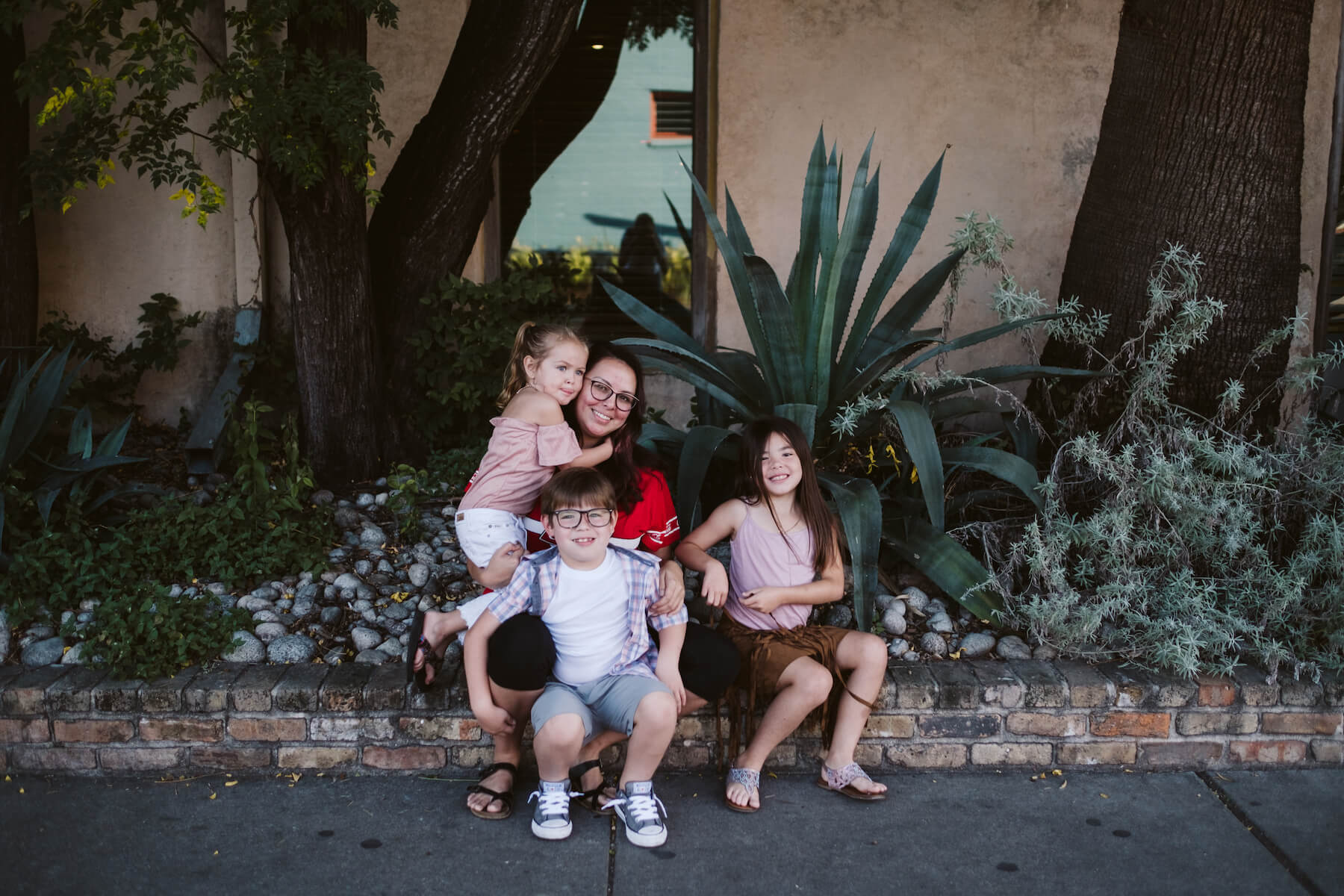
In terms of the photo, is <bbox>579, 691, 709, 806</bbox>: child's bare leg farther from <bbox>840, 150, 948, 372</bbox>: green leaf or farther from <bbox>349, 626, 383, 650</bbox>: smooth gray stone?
<bbox>840, 150, 948, 372</bbox>: green leaf

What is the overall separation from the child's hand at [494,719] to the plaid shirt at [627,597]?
223mm

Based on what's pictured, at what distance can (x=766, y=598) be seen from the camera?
111 inches

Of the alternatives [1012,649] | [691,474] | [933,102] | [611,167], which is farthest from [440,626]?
[933,102]

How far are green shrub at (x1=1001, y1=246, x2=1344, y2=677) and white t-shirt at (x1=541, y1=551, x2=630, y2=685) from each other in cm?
126

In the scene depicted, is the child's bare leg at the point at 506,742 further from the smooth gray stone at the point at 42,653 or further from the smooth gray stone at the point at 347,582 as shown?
the smooth gray stone at the point at 42,653

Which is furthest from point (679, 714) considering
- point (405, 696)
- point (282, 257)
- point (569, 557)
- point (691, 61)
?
point (691, 61)

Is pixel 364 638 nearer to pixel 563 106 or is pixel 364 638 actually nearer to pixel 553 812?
pixel 553 812

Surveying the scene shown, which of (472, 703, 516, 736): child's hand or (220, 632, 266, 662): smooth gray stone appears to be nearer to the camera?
(472, 703, 516, 736): child's hand

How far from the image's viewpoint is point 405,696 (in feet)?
9.34

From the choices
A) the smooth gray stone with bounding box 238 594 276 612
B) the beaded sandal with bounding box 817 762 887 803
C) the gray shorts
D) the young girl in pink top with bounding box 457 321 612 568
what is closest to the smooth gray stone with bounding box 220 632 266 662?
the smooth gray stone with bounding box 238 594 276 612

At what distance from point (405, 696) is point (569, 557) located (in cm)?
63

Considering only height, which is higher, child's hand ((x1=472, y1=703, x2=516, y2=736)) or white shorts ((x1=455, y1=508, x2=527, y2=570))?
white shorts ((x1=455, y1=508, x2=527, y2=570))

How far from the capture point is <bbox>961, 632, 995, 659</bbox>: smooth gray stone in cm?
318

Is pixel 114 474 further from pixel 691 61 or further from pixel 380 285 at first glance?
pixel 691 61
